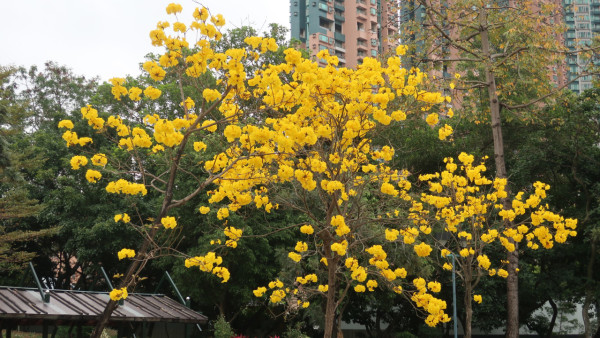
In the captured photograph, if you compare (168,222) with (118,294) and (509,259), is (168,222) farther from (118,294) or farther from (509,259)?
(509,259)

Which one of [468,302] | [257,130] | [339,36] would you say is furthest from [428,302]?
[339,36]

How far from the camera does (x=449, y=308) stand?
74.1 feet

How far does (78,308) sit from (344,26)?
175 feet

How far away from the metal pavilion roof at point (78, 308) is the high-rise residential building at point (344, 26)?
47711mm

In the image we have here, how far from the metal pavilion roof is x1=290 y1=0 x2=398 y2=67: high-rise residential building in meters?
47.7

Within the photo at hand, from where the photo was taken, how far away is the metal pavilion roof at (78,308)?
369 inches

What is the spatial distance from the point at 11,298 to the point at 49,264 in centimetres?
1712

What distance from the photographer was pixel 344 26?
198 ft

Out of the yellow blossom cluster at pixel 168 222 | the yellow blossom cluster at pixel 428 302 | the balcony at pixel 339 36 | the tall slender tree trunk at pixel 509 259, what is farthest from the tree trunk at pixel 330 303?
the balcony at pixel 339 36

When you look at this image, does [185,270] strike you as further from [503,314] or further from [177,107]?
[503,314]

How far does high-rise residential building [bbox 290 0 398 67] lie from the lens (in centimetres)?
5791

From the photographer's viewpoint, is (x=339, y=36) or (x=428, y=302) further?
(x=339, y=36)

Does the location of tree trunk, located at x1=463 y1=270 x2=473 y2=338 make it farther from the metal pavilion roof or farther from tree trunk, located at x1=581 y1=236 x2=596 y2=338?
tree trunk, located at x1=581 y1=236 x2=596 y2=338

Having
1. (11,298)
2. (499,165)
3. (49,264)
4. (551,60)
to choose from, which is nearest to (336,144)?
(11,298)
